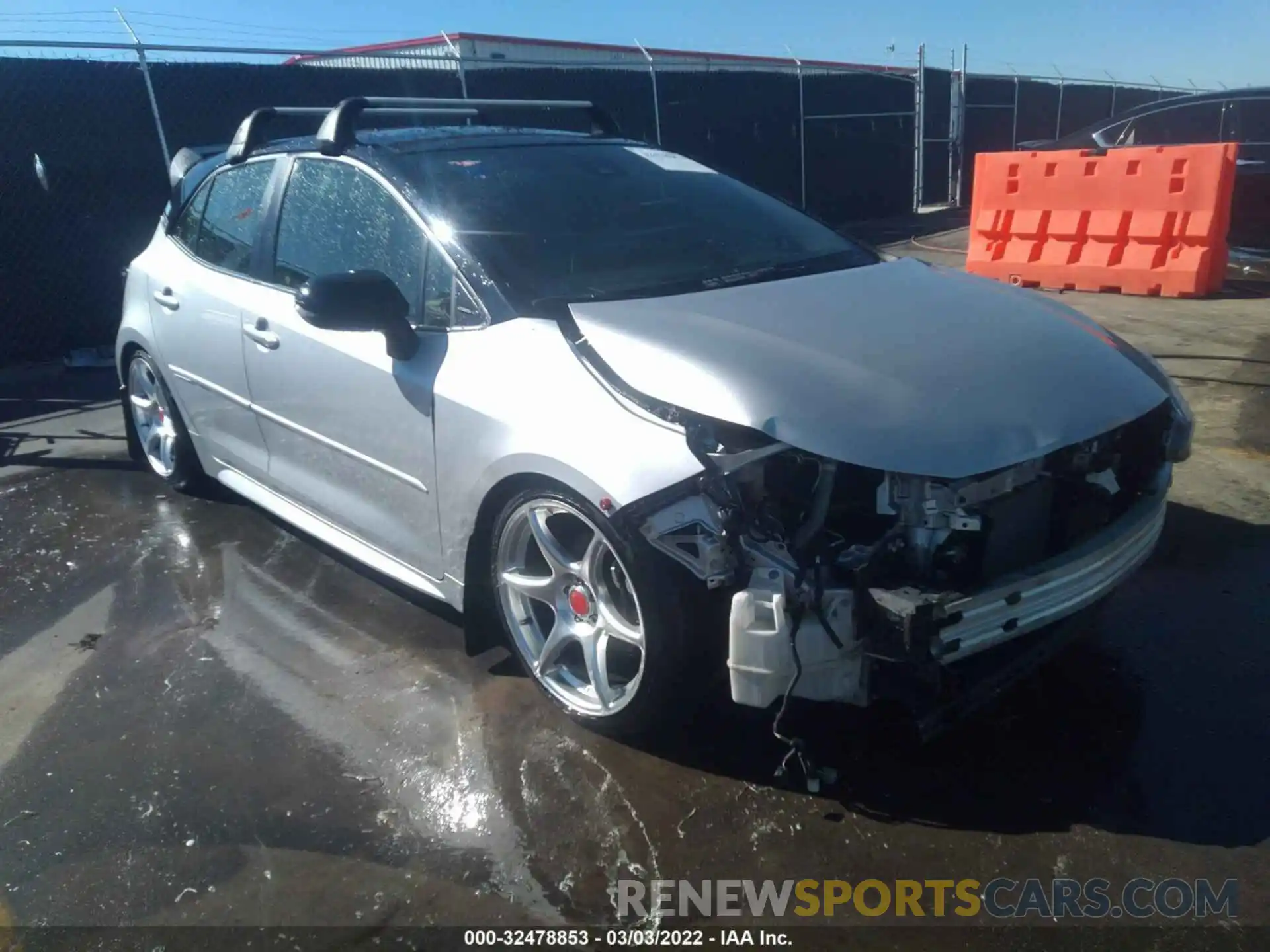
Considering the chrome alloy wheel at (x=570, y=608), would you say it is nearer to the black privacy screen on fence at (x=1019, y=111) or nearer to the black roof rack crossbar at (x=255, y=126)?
the black roof rack crossbar at (x=255, y=126)

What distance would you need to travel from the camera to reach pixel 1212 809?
2.62 metres

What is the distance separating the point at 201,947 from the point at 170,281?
322 centimetres

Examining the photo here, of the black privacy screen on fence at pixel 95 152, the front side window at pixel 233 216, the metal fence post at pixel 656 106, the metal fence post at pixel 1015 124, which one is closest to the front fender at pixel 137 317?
the front side window at pixel 233 216

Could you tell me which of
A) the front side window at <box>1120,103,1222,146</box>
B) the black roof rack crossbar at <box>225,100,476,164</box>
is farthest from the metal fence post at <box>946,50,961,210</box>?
the black roof rack crossbar at <box>225,100,476,164</box>

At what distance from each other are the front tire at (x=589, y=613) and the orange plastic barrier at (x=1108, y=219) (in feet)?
21.9

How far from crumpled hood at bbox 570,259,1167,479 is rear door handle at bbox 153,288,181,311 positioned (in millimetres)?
2446

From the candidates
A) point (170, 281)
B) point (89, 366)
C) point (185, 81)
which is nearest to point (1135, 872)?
point (170, 281)

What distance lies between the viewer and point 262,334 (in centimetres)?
391

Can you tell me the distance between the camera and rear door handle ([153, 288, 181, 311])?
4594mm

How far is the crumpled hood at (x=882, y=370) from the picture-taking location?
2516 millimetres

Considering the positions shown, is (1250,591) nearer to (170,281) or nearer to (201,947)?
(201,947)

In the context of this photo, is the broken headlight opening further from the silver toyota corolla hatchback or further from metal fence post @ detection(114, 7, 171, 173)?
metal fence post @ detection(114, 7, 171, 173)

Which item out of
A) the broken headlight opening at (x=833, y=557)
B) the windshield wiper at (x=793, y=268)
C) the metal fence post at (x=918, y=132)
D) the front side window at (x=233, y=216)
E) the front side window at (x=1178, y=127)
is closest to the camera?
the broken headlight opening at (x=833, y=557)

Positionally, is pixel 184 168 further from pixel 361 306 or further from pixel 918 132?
pixel 918 132
